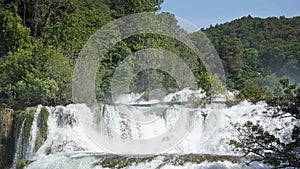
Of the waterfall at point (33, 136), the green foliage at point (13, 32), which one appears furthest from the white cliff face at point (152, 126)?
the green foliage at point (13, 32)

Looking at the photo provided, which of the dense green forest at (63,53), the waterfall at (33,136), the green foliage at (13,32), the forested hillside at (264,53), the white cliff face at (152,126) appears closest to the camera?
the waterfall at (33,136)

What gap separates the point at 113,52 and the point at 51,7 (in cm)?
426

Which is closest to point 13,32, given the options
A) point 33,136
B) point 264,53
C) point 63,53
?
point 63,53

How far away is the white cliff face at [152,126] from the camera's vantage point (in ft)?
53.5

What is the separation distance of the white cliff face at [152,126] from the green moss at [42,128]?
131 mm

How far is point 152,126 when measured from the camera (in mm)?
19047

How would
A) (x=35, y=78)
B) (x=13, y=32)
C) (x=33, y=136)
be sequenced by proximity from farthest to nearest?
(x=13, y=32), (x=35, y=78), (x=33, y=136)

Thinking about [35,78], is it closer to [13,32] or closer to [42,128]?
[42,128]

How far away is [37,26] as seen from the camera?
85.2 feet

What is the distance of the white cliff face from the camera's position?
1631cm

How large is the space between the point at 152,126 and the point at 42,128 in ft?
15.0

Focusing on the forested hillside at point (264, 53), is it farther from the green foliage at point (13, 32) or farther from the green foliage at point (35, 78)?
the green foliage at point (35, 78)

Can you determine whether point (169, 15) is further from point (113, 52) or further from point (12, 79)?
point (12, 79)

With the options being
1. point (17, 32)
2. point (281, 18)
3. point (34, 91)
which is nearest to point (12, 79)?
point (34, 91)
